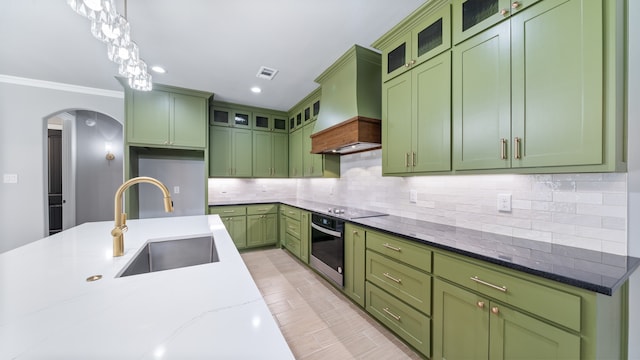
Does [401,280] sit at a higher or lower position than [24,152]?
lower

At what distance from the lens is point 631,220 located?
1143mm

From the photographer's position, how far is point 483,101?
147cm

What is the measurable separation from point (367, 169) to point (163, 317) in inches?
102

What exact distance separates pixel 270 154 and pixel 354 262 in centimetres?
293

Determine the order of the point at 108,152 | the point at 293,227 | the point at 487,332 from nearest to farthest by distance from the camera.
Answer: the point at 487,332
the point at 293,227
the point at 108,152

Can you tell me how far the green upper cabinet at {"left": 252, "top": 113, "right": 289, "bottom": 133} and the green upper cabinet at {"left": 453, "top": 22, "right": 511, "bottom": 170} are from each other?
347 centimetres

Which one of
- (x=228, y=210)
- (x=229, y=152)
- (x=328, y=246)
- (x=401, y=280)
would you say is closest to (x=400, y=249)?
(x=401, y=280)

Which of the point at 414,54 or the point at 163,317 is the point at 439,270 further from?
the point at 414,54

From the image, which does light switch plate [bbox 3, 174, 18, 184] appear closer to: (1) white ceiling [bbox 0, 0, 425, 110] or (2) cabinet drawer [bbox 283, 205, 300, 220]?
(1) white ceiling [bbox 0, 0, 425, 110]

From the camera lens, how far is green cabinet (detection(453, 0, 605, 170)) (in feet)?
3.52

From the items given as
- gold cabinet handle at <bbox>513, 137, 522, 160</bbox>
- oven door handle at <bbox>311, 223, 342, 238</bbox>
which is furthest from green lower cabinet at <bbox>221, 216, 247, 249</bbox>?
gold cabinet handle at <bbox>513, 137, 522, 160</bbox>

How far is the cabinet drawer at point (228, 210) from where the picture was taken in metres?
3.74

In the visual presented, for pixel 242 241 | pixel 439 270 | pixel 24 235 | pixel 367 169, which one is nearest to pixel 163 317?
pixel 439 270

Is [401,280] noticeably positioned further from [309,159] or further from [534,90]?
[309,159]
